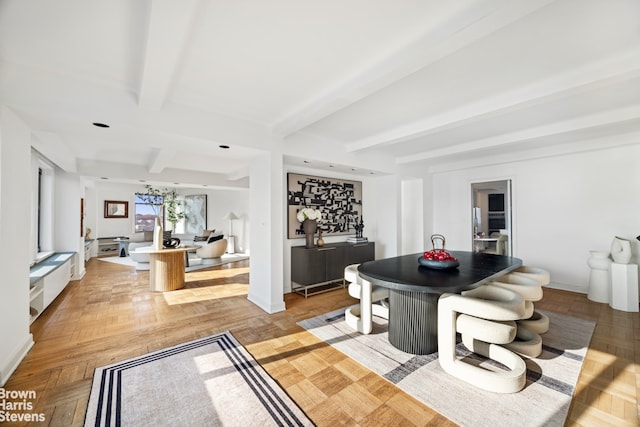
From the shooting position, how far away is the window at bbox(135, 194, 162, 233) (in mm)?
9648

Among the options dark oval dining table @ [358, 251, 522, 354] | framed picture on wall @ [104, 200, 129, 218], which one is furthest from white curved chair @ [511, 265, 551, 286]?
framed picture on wall @ [104, 200, 129, 218]

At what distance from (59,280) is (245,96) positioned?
14.1 ft

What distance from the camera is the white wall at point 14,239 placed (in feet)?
7.00

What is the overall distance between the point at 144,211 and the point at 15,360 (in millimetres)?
8616

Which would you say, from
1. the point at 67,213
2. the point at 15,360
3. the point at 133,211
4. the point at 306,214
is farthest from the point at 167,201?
the point at 15,360

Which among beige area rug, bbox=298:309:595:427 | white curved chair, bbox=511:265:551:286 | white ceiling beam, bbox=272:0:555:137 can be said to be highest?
white ceiling beam, bbox=272:0:555:137

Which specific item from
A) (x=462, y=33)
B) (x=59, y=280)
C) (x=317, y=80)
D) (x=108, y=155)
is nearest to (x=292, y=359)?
(x=317, y=80)

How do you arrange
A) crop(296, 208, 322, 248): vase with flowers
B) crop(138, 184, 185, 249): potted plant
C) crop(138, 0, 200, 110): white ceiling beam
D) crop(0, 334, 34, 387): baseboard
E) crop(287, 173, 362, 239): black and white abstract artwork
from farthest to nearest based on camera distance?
crop(138, 184, 185, 249): potted plant → crop(287, 173, 362, 239): black and white abstract artwork → crop(296, 208, 322, 248): vase with flowers → crop(0, 334, 34, 387): baseboard → crop(138, 0, 200, 110): white ceiling beam

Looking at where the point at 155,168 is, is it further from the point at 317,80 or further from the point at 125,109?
the point at 317,80

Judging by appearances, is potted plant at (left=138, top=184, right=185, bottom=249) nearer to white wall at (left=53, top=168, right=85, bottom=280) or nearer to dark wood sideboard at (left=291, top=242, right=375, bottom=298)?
white wall at (left=53, top=168, right=85, bottom=280)

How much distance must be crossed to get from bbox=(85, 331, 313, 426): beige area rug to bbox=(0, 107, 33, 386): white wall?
79 centimetres

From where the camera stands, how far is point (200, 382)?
2.05 meters

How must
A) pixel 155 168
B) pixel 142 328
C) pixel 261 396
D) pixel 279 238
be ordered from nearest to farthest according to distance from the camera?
pixel 261 396 < pixel 142 328 < pixel 279 238 < pixel 155 168

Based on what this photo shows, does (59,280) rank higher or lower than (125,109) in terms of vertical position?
lower
